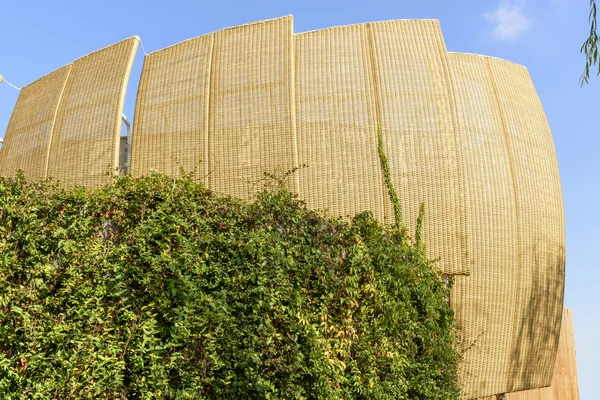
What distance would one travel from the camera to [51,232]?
15.1ft

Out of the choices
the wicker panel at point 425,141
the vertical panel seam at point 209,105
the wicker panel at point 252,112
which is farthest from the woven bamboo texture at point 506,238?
the vertical panel seam at point 209,105

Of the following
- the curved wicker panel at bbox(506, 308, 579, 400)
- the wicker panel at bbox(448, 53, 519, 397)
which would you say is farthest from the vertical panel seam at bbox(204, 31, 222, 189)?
the curved wicker panel at bbox(506, 308, 579, 400)

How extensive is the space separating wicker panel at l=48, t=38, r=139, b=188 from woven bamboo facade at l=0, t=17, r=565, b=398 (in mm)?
41

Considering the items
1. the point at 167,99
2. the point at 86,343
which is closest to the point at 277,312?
the point at 86,343

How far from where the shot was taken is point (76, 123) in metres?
10.6

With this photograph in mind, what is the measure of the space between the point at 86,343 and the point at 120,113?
6.72m

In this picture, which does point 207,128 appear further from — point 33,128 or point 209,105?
Result: point 33,128

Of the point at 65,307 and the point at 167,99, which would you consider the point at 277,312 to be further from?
the point at 167,99

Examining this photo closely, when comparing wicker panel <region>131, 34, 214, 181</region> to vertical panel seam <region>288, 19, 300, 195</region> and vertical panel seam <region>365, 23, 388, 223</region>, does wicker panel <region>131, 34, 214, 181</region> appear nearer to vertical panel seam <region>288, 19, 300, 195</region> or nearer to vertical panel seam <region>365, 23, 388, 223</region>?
vertical panel seam <region>288, 19, 300, 195</region>

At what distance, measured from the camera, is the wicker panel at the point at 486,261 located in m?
9.27

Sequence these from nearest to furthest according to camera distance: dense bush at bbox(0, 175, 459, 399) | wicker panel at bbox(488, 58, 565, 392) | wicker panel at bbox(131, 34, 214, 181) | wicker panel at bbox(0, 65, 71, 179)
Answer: dense bush at bbox(0, 175, 459, 399) < wicker panel at bbox(131, 34, 214, 181) < wicker panel at bbox(488, 58, 565, 392) < wicker panel at bbox(0, 65, 71, 179)

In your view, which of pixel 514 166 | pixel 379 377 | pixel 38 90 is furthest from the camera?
pixel 38 90

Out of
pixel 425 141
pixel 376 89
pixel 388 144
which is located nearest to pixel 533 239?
pixel 425 141

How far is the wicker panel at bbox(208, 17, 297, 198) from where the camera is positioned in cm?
920
